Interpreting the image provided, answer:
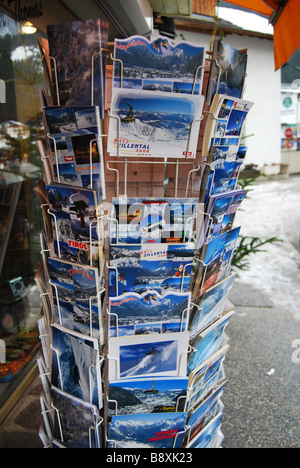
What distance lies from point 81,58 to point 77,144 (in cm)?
22

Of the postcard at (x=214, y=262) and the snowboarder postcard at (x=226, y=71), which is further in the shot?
the postcard at (x=214, y=262)

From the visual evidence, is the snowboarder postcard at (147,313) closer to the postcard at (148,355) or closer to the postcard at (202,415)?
the postcard at (148,355)

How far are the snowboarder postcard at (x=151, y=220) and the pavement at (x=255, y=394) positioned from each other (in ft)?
4.81

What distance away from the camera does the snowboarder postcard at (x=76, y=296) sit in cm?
94

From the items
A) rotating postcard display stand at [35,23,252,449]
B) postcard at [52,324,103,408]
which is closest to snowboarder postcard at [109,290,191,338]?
rotating postcard display stand at [35,23,252,449]

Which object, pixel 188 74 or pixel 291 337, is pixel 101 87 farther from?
pixel 291 337

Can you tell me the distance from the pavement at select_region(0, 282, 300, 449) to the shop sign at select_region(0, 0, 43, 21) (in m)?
2.26

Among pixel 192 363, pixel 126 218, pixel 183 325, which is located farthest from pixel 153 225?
pixel 192 363

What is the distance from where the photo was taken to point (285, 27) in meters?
1.99

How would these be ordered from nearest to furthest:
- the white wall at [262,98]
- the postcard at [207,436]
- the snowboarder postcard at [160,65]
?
1. the snowboarder postcard at [160,65]
2. the postcard at [207,436]
3. the white wall at [262,98]

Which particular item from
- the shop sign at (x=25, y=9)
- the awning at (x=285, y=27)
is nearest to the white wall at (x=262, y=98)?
the awning at (x=285, y=27)

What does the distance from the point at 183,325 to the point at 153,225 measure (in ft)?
1.10

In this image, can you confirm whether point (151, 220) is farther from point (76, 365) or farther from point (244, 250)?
point (244, 250)

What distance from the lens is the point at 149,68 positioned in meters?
0.86
